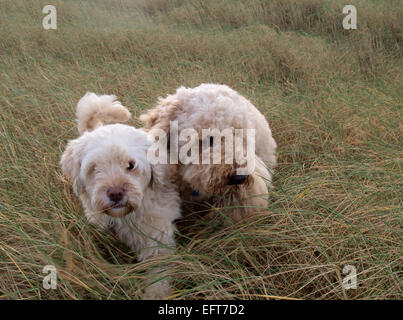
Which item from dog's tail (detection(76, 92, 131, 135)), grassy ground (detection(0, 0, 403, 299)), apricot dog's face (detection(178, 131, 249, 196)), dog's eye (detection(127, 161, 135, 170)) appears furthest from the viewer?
dog's tail (detection(76, 92, 131, 135))

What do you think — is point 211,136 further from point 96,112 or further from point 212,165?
point 96,112

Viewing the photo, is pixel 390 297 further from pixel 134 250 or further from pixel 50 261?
pixel 50 261

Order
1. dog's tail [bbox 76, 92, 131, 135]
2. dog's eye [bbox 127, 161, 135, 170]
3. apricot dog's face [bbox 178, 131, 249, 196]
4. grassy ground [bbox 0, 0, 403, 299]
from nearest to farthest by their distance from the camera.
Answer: grassy ground [bbox 0, 0, 403, 299]
dog's eye [bbox 127, 161, 135, 170]
apricot dog's face [bbox 178, 131, 249, 196]
dog's tail [bbox 76, 92, 131, 135]

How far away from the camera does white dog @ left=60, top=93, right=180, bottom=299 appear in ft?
6.29

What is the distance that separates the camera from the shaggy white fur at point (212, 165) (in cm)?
222

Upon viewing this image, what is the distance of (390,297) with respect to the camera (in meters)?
1.71

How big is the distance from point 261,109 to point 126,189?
243cm

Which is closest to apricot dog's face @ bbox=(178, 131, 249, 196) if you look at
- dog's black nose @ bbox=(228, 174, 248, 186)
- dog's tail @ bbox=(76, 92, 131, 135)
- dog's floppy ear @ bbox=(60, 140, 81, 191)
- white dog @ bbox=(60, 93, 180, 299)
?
dog's black nose @ bbox=(228, 174, 248, 186)

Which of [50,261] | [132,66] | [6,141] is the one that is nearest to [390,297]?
[50,261]

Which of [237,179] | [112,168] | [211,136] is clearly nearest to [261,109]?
[211,136]

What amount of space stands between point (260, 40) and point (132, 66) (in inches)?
91.9

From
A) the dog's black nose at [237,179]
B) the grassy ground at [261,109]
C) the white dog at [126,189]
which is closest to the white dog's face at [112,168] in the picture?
the white dog at [126,189]

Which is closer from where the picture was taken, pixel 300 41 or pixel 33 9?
pixel 300 41

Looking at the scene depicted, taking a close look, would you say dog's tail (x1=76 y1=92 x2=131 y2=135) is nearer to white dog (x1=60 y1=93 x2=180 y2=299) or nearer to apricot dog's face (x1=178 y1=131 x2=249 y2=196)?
white dog (x1=60 y1=93 x2=180 y2=299)
